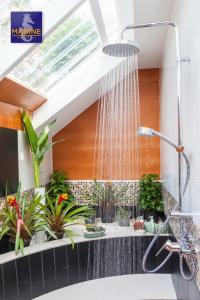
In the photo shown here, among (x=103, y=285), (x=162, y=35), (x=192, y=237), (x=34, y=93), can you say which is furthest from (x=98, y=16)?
(x=103, y=285)

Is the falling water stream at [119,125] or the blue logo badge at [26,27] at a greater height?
the blue logo badge at [26,27]

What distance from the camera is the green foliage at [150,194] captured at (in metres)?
4.68

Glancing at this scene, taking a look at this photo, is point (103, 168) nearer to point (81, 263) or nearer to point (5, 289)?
point (81, 263)

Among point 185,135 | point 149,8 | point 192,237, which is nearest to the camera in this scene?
point 192,237

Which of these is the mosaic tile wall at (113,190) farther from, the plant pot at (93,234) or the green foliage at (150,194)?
the plant pot at (93,234)

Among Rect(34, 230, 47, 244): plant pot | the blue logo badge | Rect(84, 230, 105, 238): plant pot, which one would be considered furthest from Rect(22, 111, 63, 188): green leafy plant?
the blue logo badge

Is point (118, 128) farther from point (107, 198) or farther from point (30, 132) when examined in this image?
point (30, 132)

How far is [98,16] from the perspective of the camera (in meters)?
→ 3.17

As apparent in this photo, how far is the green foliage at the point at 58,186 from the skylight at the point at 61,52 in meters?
1.55

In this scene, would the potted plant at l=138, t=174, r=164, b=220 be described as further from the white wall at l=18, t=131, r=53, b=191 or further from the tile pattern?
the white wall at l=18, t=131, r=53, b=191

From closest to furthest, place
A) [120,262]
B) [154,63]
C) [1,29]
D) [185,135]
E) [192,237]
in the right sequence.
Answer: [192,237], [185,135], [1,29], [120,262], [154,63]

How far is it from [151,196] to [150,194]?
36mm

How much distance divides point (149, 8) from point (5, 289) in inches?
117

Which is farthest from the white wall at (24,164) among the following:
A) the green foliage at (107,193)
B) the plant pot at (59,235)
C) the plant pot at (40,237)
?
the green foliage at (107,193)
